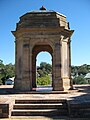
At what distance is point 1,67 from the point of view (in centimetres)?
5266

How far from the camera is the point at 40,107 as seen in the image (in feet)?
35.6

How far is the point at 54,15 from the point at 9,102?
359 inches

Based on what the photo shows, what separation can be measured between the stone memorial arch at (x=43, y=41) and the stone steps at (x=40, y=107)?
533 centimetres

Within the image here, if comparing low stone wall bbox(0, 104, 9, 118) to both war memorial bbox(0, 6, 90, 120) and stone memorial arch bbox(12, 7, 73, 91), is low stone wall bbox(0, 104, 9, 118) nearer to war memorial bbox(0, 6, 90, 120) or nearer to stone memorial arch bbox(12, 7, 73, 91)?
war memorial bbox(0, 6, 90, 120)

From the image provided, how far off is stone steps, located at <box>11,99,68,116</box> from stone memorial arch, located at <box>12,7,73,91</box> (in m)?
5.33

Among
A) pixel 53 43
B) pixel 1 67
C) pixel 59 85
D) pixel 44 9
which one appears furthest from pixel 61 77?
pixel 1 67

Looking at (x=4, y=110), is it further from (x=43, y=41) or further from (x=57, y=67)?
(x=43, y=41)

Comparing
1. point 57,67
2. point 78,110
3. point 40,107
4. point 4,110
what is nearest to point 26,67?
point 57,67

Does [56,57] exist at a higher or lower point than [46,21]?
lower

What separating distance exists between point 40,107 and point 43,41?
7.32 metres

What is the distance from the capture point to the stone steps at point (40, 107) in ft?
33.9

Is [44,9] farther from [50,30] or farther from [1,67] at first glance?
[1,67]

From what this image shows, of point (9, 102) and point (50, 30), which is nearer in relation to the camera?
point (9, 102)

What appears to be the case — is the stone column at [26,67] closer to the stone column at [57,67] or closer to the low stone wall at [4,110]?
the stone column at [57,67]
